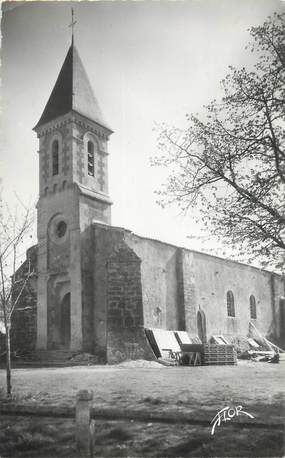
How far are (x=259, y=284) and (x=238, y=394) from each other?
26.8 meters

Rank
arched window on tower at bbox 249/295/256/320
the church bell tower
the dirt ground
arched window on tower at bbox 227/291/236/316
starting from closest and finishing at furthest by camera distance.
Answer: the dirt ground < the church bell tower < arched window on tower at bbox 227/291/236/316 < arched window on tower at bbox 249/295/256/320

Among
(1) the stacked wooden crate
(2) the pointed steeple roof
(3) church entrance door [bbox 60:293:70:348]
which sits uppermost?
(2) the pointed steeple roof

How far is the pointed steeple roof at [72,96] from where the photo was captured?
2471cm

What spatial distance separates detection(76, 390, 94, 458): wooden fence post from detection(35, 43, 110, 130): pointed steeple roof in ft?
67.2

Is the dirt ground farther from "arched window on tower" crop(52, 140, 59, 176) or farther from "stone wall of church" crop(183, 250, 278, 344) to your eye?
"arched window on tower" crop(52, 140, 59, 176)

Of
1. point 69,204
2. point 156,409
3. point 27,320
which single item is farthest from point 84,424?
point 27,320

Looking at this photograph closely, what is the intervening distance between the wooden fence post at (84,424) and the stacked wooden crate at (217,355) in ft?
47.1

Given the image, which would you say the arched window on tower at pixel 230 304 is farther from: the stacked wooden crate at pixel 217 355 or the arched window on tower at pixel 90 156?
the arched window on tower at pixel 90 156

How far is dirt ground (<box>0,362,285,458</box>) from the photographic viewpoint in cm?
623

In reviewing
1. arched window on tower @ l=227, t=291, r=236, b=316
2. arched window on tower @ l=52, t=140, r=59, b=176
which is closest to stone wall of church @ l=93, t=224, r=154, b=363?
arched window on tower @ l=52, t=140, r=59, b=176

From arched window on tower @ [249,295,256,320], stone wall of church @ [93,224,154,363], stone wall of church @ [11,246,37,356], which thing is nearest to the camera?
stone wall of church @ [93,224,154,363]

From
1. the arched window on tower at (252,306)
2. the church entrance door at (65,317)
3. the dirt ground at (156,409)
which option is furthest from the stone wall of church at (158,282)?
the arched window on tower at (252,306)

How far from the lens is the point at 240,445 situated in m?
6.31

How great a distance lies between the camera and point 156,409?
29.1 feet
